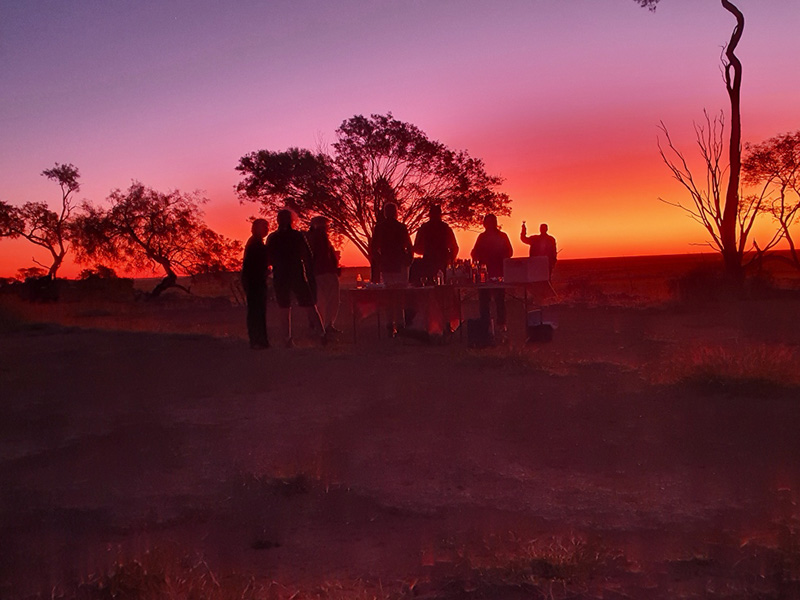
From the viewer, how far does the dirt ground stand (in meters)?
3.38

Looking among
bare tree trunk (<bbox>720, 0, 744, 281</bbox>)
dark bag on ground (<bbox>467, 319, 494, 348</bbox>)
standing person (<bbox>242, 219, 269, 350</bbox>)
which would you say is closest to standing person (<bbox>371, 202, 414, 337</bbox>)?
dark bag on ground (<bbox>467, 319, 494, 348</bbox>)

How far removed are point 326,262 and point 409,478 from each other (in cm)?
719

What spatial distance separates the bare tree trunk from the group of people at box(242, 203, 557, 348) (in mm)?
10804

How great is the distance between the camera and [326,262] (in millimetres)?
11812

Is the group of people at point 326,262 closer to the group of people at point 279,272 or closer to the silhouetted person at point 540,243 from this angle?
the group of people at point 279,272

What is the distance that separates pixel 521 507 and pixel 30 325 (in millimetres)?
15320

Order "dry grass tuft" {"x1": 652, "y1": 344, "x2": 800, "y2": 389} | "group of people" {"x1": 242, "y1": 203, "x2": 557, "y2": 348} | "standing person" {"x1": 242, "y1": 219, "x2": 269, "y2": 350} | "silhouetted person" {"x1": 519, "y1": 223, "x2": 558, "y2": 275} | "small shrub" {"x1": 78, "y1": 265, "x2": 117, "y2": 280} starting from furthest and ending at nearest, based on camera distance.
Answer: "small shrub" {"x1": 78, "y1": 265, "x2": 117, "y2": 280} → "silhouetted person" {"x1": 519, "y1": 223, "x2": 558, "y2": 275} → "group of people" {"x1": 242, "y1": 203, "x2": 557, "y2": 348} → "standing person" {"x1": 242, "y1": 219, "x2": 269, "y2": 350} → "dry grass tuft" {"x1": 652, "y1": 344, "x2": 800, "y2": 389}

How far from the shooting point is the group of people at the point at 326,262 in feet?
34.2

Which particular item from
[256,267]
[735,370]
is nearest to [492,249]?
[256,267]

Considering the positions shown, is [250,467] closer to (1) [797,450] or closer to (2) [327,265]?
(1) [797,450]

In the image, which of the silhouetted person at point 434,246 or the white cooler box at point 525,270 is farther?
the silhouetted person at point 434,246

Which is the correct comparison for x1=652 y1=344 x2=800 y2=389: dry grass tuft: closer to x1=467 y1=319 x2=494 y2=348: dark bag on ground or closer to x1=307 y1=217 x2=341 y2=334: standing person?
x1=467 y1=319 x2=494 y2=348: dark bag on ground

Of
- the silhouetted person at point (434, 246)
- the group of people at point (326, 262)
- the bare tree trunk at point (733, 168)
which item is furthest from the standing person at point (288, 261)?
the bare tree trunk at point (733, 168)

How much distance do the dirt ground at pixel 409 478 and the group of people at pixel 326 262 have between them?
3.70 feet
